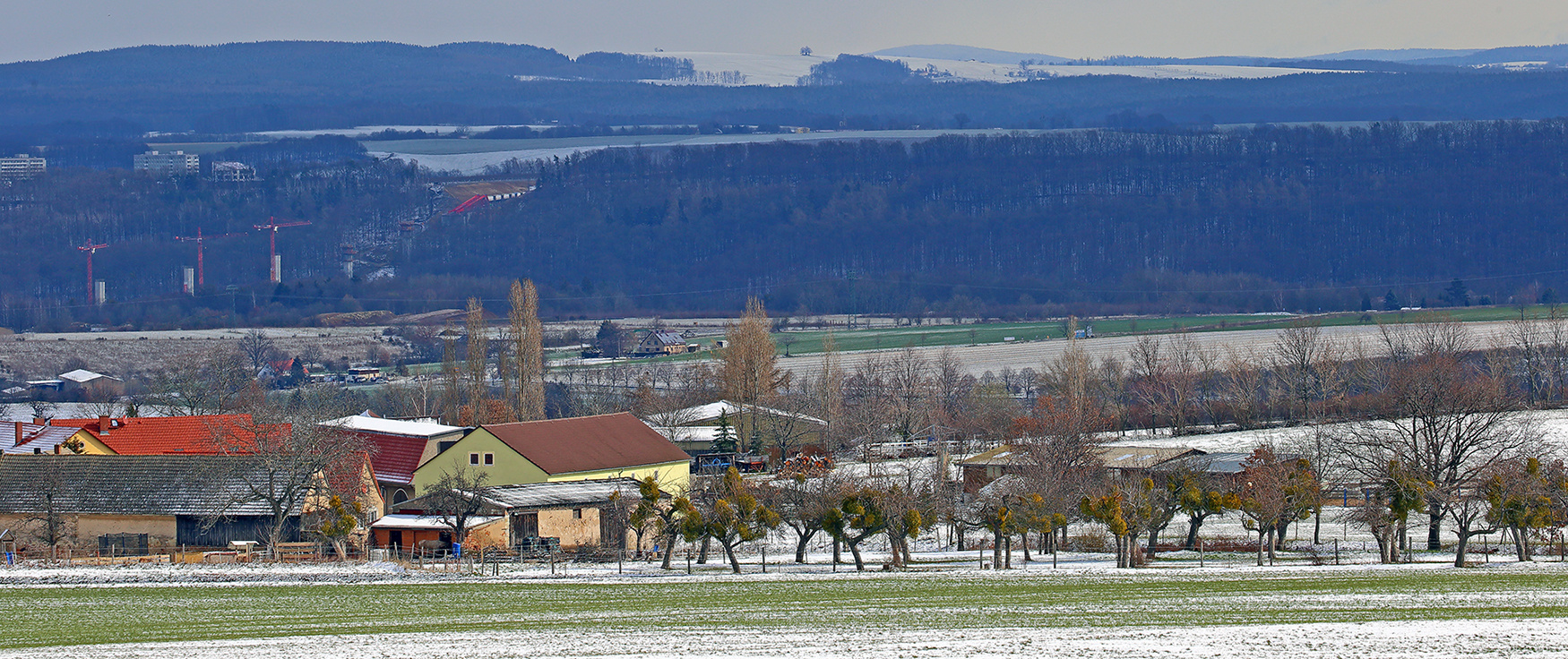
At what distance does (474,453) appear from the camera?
2403 inches

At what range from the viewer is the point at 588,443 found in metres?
64.1

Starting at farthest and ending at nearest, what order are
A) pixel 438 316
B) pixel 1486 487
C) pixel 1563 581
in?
pixel 438 316 < pixel 1486 487 < pixel 1563 581

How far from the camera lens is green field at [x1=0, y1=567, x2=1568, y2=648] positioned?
28.7m

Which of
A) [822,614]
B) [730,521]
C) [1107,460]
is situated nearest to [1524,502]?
[730,521]

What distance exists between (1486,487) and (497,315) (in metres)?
152

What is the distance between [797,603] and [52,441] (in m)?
38.7

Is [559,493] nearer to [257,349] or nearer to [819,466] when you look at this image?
[819,466]

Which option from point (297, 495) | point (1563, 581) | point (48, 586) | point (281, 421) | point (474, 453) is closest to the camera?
point (1563, 581)

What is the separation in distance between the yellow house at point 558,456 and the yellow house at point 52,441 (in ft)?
36.7

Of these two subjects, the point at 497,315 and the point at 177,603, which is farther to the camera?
the point at 497,315

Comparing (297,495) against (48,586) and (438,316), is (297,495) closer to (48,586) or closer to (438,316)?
(48,586)

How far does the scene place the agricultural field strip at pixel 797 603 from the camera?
94.1 feet

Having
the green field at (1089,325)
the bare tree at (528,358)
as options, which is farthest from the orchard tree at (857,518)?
the green field at (1089,325)

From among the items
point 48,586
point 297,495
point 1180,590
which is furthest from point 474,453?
point 1180,590
